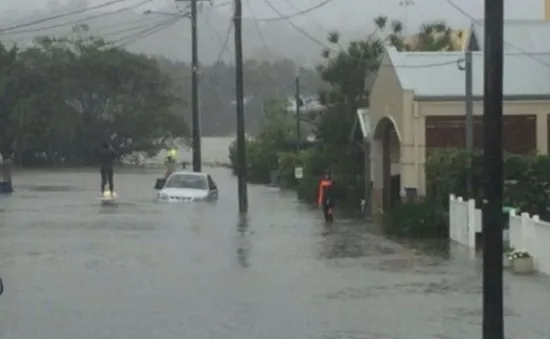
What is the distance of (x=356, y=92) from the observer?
5069 centimetres

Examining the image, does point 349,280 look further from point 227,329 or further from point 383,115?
point 383,115

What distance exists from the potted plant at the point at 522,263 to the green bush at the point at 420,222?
777 centimetres

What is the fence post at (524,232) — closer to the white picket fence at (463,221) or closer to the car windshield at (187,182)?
the white picket fence at (463,221)

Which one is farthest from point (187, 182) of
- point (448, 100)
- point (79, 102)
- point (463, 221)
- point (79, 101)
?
point (79, 102)

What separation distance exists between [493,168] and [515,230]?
39.1ft

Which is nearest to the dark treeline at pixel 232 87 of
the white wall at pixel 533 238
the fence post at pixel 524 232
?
the white wall at pixel 533 238

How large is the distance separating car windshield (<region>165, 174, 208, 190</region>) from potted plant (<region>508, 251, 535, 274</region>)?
24000 mm

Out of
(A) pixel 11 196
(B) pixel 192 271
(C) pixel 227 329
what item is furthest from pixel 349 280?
(A) pixel 11 196

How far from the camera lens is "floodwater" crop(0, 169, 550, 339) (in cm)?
1518

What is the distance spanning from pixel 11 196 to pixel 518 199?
23785 millimetres

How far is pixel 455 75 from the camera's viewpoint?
36906mm

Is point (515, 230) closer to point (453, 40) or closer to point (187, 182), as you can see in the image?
point (187, 182)

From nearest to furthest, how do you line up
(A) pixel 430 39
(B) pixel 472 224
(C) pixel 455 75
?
1. (B) pixel 472 224
2. (C) pixel 455 75
3. (A) pixel 430 39

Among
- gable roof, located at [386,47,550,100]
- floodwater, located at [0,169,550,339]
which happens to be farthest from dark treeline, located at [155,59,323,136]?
floodwater, located at [0,169,550,339]
